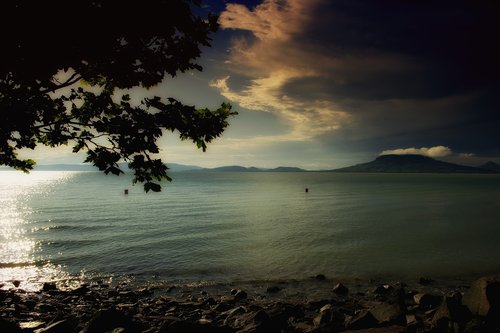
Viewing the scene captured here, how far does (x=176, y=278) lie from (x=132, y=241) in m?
10.3

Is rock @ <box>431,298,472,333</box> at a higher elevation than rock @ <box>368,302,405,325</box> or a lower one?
higher

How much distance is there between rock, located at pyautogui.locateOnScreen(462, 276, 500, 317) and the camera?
8.52 metres

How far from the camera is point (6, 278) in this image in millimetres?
16438

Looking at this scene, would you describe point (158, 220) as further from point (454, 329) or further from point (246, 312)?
point (454, 329)

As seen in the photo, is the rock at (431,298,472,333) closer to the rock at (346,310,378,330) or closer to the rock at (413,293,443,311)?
the rock at (346,310,378,330)

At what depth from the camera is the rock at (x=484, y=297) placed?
852cm

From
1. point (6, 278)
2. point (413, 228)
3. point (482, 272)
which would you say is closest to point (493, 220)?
point (413, 228)

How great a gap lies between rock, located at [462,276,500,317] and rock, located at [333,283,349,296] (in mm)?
5245

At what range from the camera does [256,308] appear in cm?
1158

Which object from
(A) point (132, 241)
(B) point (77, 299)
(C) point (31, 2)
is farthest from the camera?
(A) point (132, 241)

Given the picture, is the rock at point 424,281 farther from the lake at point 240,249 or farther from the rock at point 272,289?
the rock at point 272,289

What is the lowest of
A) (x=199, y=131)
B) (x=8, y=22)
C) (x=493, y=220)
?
(x=493, y=220)

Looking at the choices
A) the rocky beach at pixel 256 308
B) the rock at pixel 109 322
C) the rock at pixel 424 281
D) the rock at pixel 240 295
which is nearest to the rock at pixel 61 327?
the rocky beach at pixel 256 308

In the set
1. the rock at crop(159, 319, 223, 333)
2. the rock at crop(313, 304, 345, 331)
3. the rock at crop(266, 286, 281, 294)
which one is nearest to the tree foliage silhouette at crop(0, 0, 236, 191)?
the rock at crop(159, 319, 223, 333)
